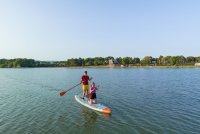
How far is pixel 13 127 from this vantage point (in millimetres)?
14961

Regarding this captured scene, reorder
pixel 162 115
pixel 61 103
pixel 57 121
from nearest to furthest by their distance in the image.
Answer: pixel 57 121 < pixel 162 115 < pixel 61 103

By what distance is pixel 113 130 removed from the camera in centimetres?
1404

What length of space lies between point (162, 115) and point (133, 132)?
4.99m

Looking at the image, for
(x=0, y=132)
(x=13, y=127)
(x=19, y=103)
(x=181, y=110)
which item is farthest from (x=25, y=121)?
(x=181, y=110)

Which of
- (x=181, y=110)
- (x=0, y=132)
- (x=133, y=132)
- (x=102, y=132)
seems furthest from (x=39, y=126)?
(x=181, y=110)

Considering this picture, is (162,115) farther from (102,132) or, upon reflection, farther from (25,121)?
(25,121)

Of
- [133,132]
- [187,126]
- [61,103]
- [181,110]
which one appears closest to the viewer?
[133,132]

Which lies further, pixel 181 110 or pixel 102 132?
pixel 181 110

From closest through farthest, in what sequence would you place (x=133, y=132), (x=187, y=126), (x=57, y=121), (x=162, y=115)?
(x=133, y=132)
(x=187, y=126)
(x=57, y=121)
(x=162, y=115)

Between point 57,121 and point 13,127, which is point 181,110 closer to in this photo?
point 57,121

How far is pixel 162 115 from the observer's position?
17.5 metres

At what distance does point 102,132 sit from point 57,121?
416cm

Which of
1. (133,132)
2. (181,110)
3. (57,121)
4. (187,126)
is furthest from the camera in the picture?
(181,110)

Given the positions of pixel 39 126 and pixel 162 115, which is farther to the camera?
pixel 162 115
